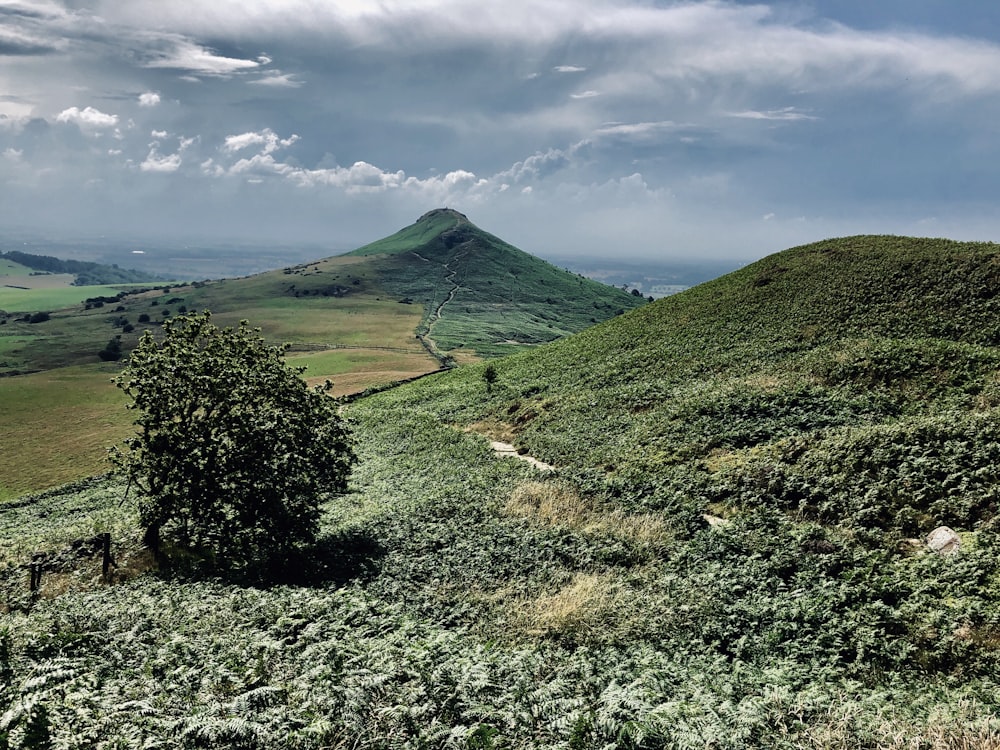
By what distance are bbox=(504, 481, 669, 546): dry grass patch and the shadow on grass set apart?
6771 millimetres

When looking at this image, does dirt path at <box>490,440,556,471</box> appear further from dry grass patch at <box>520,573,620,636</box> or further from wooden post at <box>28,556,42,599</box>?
wooden post at <box>28,556,42,599</box>

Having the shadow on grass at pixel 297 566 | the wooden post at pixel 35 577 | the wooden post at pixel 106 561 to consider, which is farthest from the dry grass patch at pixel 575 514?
the wooden post at pixel 35 577

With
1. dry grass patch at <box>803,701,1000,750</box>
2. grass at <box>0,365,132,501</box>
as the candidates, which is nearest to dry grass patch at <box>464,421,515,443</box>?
dry grass patch at <box>803,701,1000,750</box>

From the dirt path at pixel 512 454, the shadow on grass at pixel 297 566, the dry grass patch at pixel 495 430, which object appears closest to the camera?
the shadow on grass at pixel 297 566

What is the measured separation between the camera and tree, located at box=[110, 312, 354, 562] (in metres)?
24.7

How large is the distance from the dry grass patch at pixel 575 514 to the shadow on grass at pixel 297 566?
6771 millimetres

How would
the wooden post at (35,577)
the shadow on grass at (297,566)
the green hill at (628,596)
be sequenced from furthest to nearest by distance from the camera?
the wooden post at (35,577) → the shadow on grass at (297,566) → the green hill at (628,596)

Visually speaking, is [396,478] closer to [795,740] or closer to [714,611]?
[714,611]

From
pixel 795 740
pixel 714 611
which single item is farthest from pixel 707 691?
pixel 714 611

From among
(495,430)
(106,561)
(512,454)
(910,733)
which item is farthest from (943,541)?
(495,430)

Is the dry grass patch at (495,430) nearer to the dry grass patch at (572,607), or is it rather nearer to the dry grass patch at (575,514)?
the dry grass patch at (575,514)

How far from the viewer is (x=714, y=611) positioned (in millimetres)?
15547

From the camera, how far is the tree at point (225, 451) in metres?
24.7

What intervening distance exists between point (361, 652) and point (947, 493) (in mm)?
20607
